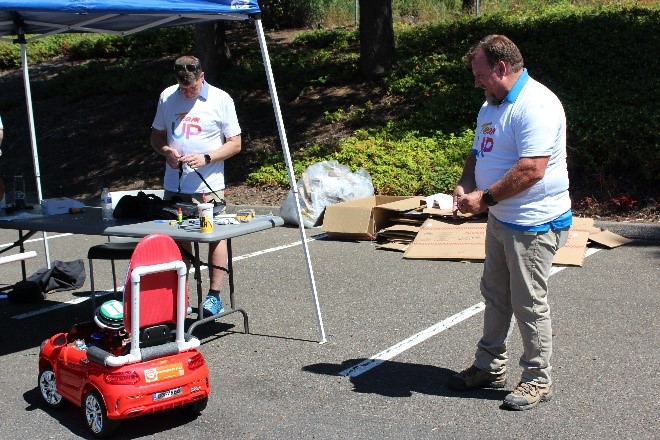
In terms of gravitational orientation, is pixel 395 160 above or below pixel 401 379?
above

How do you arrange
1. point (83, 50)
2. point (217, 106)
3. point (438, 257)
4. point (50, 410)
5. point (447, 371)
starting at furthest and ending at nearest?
point (83, 50) < point (438, 257) < point (217, 106) < point (447, 371) < point (50, 410)

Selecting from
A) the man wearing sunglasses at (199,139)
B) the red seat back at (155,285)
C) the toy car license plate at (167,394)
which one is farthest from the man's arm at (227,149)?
the toy car license plate at (167,394)

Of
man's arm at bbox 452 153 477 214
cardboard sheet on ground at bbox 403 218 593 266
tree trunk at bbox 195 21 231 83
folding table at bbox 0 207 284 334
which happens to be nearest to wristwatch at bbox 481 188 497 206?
man's arm at bbox 452 153 477 214

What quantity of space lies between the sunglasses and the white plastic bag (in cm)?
469

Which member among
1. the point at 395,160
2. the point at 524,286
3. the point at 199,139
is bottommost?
the point at 395,160

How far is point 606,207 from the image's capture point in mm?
10320

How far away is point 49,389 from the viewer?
16.1ft

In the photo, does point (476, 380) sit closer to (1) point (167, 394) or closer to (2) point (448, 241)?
(1) point (167, 394)

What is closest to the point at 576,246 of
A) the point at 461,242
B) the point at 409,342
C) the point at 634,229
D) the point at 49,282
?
the point at 461,242

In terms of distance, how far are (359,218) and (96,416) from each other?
5.57 m

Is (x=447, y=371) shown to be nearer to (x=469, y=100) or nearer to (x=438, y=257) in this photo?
(x=438, y=257)

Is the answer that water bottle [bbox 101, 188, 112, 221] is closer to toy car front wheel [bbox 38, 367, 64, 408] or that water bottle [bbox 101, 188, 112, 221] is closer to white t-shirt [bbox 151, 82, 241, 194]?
white t-shirt [bbox 151, 82, 241, 194]

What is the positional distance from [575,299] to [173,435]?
149 inches

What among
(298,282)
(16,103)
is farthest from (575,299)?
(16,103)
